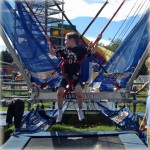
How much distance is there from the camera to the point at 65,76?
4016 millimetres

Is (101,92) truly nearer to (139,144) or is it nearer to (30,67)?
(30,67)

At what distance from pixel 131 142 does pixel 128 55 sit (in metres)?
2.36

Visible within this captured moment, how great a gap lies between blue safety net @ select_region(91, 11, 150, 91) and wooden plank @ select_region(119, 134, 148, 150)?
162 cm

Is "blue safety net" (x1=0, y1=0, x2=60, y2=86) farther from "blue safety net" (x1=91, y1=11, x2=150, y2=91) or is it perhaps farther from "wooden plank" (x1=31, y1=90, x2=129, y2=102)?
"blue safety net" (x1=91, y1=11, x2=150, y2=91)

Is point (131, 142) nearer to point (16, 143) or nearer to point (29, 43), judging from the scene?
point (16, 143)

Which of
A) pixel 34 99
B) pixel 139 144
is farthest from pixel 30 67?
pixel 139 144

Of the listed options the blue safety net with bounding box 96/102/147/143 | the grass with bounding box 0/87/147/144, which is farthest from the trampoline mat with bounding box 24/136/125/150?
the grass with bounding box 0/87/147/144

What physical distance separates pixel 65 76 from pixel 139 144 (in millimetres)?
1351

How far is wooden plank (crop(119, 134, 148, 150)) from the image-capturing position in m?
3.04

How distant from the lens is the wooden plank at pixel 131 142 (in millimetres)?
3037

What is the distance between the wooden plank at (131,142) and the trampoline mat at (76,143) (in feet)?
0.16

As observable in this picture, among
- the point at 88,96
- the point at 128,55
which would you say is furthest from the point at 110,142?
the point at 128,55

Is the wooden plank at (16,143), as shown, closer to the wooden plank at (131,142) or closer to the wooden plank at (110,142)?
the wooden plank at (110,142)

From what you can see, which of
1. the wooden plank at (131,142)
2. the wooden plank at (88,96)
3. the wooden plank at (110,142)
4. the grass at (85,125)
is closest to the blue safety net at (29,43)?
the wooden plank at (88,96)
